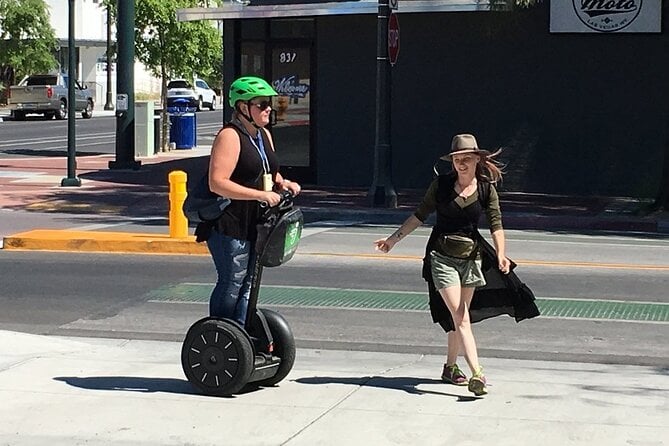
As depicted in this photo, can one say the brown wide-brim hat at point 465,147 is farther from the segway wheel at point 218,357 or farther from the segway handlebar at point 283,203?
the segway wheel at point 218,357

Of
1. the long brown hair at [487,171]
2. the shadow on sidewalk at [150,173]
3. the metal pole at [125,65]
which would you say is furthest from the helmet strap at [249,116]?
the metal pole at [125,65]

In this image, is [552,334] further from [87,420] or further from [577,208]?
[577,208]

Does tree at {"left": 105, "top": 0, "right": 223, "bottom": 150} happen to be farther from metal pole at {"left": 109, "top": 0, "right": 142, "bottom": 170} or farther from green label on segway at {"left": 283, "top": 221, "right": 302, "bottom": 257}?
green label on segway at {"left": 283, "top": 221, "right": 302, "bottom": 257}

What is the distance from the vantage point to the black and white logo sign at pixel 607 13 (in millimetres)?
21750

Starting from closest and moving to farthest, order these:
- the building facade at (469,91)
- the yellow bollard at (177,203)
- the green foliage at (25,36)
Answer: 1. the yellow bollard at (177,203)
2. the building facade at (469,91)
3. the green foliage at (25,36)

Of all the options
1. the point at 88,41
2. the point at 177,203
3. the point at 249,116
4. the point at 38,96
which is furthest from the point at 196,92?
the point at 249,116

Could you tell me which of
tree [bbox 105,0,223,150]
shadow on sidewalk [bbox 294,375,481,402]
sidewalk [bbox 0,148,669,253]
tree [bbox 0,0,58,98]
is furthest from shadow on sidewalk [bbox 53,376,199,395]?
tree [bbox 0,0,58,98]

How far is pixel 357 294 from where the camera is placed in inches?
456

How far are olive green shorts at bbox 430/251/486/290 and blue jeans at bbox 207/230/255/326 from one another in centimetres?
109

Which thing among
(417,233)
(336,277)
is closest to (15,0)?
(417,233)

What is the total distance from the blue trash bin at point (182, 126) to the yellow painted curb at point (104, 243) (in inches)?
767

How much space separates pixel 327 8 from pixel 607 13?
5079 mm

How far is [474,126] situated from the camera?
75.6 feet

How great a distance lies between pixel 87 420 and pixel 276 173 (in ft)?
5.86
